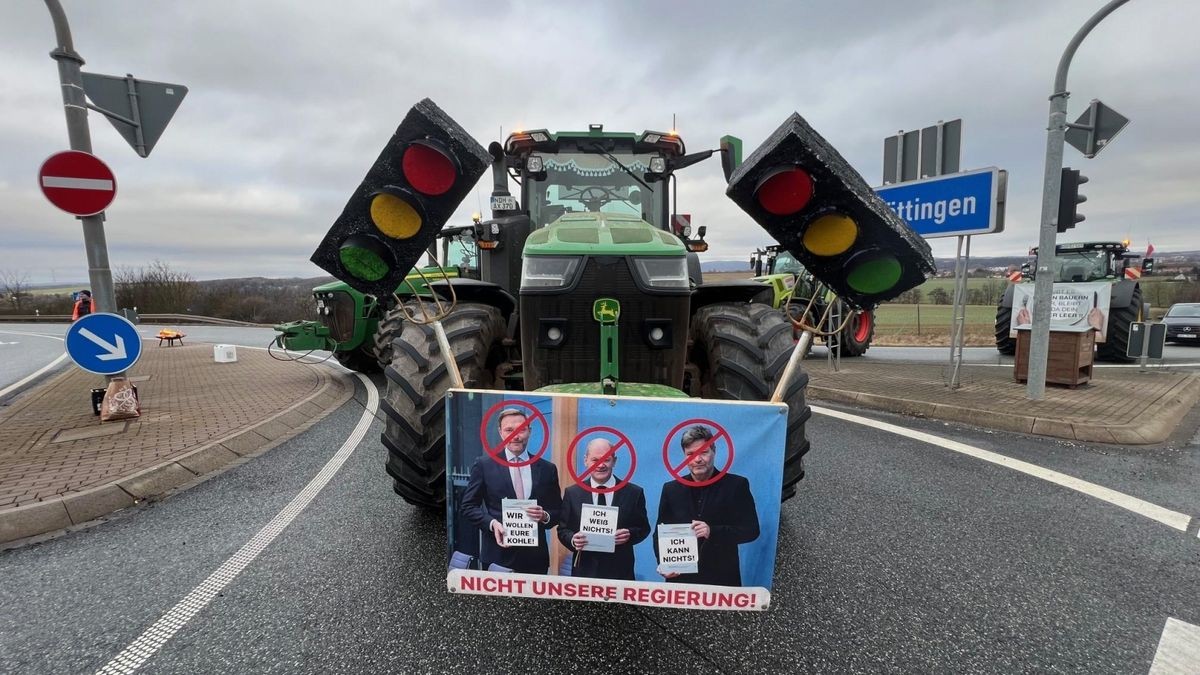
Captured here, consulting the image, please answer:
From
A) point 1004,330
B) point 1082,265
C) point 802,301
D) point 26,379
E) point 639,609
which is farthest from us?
point 1082,265

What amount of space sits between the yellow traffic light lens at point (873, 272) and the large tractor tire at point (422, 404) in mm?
1952

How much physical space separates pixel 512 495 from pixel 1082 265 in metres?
16.8

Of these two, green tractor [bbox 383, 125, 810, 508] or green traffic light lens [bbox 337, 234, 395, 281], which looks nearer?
green traffic light lens [bbox 337, 234, 395, 281]

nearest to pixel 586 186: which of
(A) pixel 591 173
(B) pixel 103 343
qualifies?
(A) pixel 591 173

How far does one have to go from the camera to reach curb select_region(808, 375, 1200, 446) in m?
5.10

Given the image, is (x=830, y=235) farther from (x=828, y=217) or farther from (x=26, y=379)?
(x=26, y=379)

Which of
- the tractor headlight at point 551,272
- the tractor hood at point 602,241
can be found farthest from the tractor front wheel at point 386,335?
the tractor headlight at point 551,272

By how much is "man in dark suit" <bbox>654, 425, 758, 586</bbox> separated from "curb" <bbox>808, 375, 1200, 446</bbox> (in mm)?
5171

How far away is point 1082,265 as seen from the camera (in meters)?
13.1

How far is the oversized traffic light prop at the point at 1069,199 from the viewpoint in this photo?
19.8 ft

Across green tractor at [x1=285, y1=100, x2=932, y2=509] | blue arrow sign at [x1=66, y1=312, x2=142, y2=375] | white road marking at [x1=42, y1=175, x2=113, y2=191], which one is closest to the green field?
green tractor at [x1=285, y1=100, x2=932, y2=509]

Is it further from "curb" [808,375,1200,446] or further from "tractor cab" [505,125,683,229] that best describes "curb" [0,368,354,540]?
"curb" [808,375,1200,446]

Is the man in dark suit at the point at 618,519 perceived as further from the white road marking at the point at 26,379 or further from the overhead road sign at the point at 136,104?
the white road marking at the point at 26,379

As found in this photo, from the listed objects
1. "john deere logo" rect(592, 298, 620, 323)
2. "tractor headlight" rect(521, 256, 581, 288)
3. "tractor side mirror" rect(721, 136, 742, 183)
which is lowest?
"john deere logo" rect(592, 298, 620, 323)
